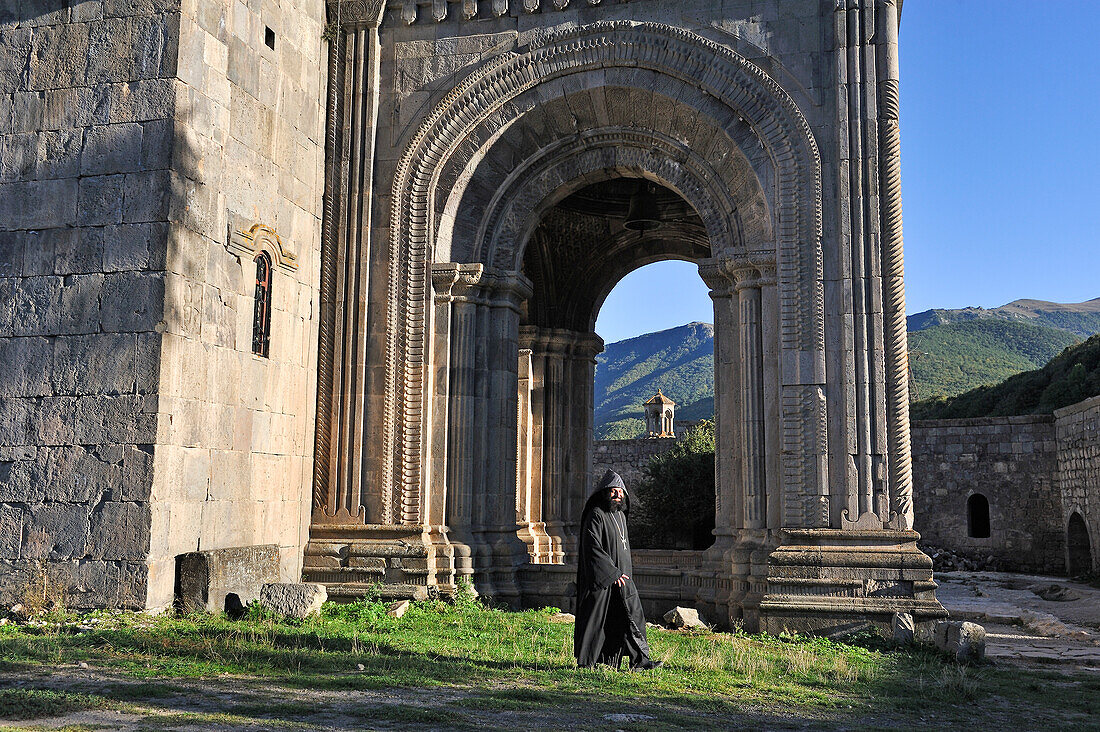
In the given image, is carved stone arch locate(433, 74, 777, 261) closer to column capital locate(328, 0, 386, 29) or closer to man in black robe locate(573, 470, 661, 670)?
column capital locate(328, 0, 386, 29)

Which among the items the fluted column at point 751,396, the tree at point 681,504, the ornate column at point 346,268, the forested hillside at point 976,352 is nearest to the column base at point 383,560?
the ornate column at point 346,268

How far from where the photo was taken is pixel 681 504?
905 inches

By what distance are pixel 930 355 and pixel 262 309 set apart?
77.7 m

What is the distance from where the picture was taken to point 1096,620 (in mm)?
13008

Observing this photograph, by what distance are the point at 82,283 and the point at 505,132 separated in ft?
16.1

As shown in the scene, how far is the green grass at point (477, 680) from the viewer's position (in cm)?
543

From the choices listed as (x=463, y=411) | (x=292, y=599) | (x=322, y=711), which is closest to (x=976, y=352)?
(x=463, y=411)

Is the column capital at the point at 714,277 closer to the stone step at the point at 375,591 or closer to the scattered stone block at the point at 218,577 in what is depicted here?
the stone step at the point at 375,591

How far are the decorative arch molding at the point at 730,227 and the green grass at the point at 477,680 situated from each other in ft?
7.57

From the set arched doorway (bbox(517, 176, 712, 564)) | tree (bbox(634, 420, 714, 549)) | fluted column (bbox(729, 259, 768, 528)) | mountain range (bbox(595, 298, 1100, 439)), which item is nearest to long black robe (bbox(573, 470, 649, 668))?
fluted column (bbox(729, 259, 768, 528))

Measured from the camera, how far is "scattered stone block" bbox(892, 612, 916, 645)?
353 inches

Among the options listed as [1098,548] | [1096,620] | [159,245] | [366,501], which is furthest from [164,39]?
[1098,548]

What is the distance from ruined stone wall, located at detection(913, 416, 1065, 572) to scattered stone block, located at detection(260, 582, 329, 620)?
19.0 m

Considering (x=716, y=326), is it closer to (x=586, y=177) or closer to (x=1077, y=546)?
(x=586, y=177)
